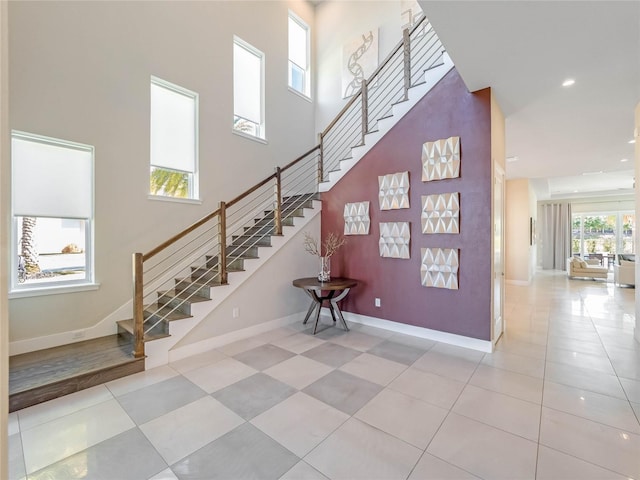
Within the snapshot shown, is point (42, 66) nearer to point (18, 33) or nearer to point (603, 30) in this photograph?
point (18, 33)

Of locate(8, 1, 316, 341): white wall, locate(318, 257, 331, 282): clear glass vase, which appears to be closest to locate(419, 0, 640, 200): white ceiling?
locate(318, 257, 331, 282): clear glass vase

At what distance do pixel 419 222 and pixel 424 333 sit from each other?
5.08 ft

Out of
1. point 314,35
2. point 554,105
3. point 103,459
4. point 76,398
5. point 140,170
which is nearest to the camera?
point 103,459

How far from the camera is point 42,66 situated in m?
3.19

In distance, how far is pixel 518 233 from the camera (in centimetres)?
836

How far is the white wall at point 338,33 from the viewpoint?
20.2ft

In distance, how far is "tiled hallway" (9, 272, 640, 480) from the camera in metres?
1.73

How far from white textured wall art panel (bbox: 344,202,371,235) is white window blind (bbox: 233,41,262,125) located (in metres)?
2.85

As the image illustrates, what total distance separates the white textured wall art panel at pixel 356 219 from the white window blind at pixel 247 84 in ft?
9.34

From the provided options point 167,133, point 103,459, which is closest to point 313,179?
point 167,133

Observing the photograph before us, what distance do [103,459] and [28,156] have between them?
331 centimetres

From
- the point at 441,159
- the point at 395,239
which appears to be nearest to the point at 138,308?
the point at 395,239

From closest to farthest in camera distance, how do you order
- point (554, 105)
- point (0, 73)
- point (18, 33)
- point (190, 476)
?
point (0, 73)
point (190, 476)
point (18, 33)
point (554, 105)

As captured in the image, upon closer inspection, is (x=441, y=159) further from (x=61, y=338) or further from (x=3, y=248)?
(x=61, y=338)
